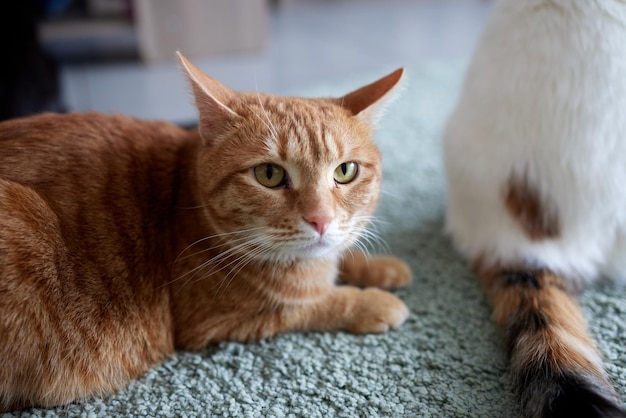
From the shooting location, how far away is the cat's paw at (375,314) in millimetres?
1345

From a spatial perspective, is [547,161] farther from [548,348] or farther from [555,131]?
[548,348]

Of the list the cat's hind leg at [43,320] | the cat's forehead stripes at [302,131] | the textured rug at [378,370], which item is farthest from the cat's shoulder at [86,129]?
the textured rug at [378,370]

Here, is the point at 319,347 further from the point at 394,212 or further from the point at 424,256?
the point at 394,212

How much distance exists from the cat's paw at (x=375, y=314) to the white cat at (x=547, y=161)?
251 mm

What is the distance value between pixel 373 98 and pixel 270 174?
31 centimetres

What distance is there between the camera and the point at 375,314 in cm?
135

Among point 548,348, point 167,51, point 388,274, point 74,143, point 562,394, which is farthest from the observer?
point 167,51

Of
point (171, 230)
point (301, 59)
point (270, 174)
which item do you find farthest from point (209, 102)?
point (301, 59)

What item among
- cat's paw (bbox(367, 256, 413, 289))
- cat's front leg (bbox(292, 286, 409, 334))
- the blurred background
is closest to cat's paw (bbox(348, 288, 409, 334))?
cat's front leg (bbox(292, 286, 409, 334))

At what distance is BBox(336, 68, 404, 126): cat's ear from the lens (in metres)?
1.23

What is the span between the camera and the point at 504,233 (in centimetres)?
140

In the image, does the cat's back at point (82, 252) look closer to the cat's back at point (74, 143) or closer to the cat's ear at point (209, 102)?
the cat's back at point (74, 143)

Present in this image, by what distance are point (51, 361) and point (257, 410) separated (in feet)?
1.41

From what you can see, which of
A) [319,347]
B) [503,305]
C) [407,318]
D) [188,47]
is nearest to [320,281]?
[319,347]
